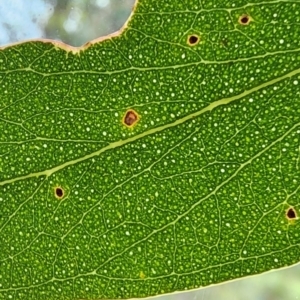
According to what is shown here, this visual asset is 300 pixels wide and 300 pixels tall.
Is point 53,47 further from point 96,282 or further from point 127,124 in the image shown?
point 96,282

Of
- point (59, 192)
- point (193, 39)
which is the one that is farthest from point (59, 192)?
point (193, 39)

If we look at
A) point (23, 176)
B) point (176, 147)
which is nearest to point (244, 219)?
point (176, 147)

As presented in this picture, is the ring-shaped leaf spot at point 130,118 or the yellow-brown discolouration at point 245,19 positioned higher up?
the ring-shaped leaf spot at point 130,118

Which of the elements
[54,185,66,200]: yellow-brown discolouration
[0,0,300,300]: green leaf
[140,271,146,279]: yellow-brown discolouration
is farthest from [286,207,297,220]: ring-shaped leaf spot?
[54,185,66,200]: yellow-brown discolouration

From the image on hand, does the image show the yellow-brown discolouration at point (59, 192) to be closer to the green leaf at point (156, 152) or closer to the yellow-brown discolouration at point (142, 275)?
the green leaf at point (156, 152)

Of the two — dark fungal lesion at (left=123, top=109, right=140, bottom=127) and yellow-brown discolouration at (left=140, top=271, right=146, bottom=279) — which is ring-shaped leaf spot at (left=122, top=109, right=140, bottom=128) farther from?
yellow-brown discolouration at (left=140, top=271, right=146, bottom=279)

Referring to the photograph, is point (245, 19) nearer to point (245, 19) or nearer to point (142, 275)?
point (245, 19)

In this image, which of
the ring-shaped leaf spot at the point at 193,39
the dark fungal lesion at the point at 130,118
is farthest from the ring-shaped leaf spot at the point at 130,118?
the ring-shaped leaf spot at the point at 193,39
